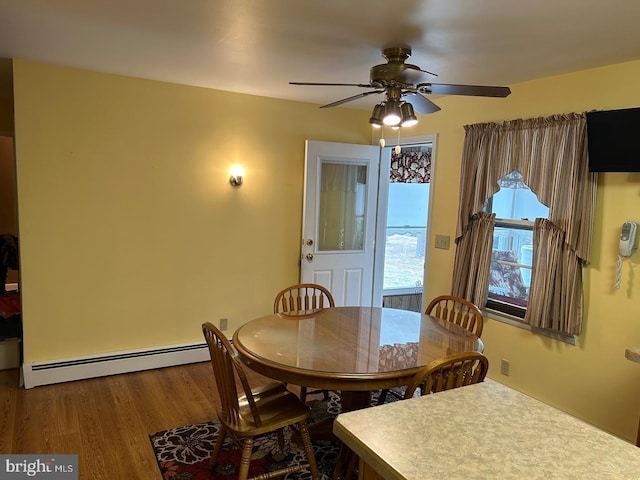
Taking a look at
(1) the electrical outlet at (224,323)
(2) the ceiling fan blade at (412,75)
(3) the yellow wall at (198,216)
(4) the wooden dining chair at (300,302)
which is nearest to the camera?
(2) the ceiling fan blade at (412,75)

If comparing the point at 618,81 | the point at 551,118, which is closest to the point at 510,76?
the point at 551,118

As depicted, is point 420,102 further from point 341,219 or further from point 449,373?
point 341,219

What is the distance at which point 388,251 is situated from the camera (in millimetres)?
5832

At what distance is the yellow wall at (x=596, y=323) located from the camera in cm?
273

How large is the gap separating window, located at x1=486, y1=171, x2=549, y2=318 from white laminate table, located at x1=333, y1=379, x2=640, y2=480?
2.32m

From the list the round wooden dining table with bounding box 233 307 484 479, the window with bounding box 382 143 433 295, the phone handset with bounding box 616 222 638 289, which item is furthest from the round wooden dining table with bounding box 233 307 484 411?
the window with bounding box 382 143 433 295

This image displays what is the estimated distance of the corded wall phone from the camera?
8.79ft

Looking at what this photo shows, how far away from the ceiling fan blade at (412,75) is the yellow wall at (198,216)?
4.49 feet

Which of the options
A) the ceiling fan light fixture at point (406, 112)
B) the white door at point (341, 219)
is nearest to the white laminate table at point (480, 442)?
the ceiling fan light fixture at point (406, 112)

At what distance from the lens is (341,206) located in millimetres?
4520

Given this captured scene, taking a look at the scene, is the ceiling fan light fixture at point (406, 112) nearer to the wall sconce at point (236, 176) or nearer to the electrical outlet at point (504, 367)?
the wall sconce at point (236, 176)

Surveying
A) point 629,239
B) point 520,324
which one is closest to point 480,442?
point 629,239

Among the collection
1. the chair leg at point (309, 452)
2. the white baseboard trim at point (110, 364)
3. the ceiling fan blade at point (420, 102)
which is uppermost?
the ceiling fan blade at point (420, 102)

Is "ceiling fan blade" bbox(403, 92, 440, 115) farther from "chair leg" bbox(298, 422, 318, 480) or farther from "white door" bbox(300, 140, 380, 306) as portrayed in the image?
"chair leg" bbox(298, 422, 318, 480)
